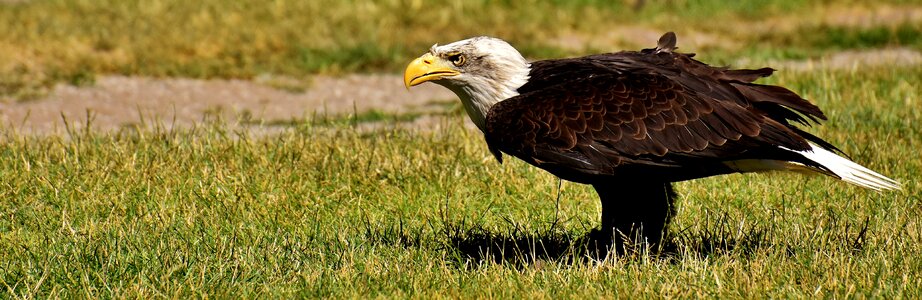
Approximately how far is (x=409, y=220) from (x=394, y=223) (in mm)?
123

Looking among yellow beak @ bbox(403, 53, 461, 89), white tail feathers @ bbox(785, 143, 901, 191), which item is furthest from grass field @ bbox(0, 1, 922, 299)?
yellow beak @ bbox(403, 53, 461, 89)

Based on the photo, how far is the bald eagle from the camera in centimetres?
460

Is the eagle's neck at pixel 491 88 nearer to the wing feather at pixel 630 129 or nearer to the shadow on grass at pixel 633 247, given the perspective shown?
the wing feather at pixel 630 129

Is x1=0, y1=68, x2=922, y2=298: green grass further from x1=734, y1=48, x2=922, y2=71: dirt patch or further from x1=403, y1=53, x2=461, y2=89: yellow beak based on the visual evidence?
x1=734, y1=48, x2=922, y2=71: dirt patch

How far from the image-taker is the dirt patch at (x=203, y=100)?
9.14m

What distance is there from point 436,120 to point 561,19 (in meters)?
4.40

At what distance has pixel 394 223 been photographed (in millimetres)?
5648

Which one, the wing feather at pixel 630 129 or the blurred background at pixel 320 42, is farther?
the blurred background at pixel 320 42

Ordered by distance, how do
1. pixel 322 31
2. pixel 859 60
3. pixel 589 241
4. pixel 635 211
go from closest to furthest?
pixel 635 211
pixel 589 241
pixel 859 60
pixel 322 31

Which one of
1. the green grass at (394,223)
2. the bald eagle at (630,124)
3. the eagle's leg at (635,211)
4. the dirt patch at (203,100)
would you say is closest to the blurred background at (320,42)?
the dirt patch at (203,100)

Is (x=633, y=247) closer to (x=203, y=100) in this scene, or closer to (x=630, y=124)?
(x=630, y=124)

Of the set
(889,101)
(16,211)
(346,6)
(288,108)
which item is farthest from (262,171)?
(346,6)

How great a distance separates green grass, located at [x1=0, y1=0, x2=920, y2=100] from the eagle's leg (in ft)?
19.4

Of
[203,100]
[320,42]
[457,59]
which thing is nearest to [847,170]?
[457,59]
